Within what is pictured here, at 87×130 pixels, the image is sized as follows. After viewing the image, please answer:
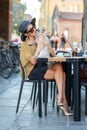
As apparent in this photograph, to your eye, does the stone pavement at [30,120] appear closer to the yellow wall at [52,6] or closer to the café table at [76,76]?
the café table at [76,76]

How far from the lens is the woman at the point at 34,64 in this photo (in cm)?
654

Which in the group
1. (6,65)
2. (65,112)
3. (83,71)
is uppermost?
(83,71)

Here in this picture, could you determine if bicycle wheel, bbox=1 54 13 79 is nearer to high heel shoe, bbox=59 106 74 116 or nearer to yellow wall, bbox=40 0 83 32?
high heel shoe, bbox=59 106 74 116

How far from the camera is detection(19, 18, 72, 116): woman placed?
21.5 feet

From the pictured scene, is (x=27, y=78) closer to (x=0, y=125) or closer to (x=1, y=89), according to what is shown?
(x=0, y=125)

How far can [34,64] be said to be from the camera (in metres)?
6.63

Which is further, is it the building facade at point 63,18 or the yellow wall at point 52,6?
the yellow wall at point 52,6

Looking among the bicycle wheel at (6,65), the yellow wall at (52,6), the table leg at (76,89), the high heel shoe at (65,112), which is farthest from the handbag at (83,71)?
the yellow wall at (52,6)

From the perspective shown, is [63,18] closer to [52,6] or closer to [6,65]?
[52,6]

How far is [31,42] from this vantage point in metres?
6.83

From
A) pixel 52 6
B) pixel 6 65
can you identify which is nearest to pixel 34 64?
pixel 6 65

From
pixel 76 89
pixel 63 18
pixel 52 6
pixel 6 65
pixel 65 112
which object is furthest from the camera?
pixel 52 6

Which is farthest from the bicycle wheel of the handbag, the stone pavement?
the handbag

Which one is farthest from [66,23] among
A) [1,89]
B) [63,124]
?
[63,124]
